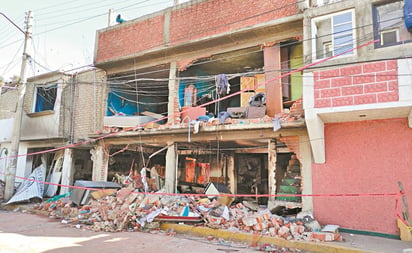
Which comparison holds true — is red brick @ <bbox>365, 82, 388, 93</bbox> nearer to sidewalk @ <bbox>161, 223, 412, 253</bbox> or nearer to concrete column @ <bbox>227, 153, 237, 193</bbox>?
sidewalk @ <bbox>161, 223, 412, 253</bbox>

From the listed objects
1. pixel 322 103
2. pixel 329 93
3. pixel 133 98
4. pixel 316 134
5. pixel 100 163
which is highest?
pixel 133 98

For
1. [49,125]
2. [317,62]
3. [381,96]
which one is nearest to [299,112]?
[317,62]

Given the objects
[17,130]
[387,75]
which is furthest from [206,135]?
[17,130]

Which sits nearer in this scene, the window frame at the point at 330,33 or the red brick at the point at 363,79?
the red brick at the point at 363,79

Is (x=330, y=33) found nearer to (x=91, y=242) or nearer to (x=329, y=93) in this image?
(x=329, y=93)

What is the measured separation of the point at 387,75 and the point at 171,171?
7992mm

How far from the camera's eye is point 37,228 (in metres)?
9.32

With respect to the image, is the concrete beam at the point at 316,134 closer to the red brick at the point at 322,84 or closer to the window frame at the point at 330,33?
the red brick at the point at 322,84

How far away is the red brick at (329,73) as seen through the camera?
7.87m

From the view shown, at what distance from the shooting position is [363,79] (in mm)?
7496

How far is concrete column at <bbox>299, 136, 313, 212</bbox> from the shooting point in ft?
29.0

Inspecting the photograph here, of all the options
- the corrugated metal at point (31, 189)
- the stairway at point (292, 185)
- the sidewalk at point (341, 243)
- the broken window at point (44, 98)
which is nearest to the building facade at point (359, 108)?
the sidewalk at point (341, 243)

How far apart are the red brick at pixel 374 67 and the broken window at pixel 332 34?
605 mm

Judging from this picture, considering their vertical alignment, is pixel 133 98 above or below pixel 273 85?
above
